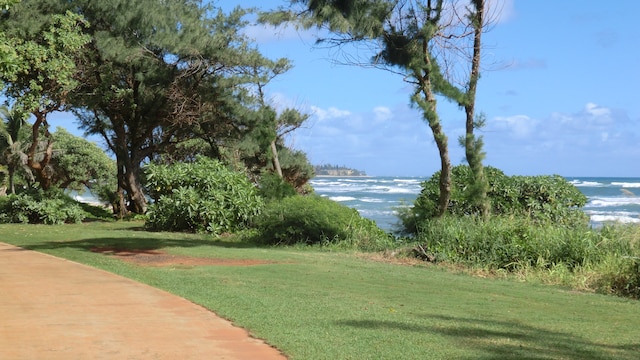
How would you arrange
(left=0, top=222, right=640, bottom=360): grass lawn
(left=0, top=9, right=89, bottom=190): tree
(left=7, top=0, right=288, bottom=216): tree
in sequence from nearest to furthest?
1. (left=0, top=222, right=640, bottom=360): grass lawn
2. (left=0, top=9, right=89, bottom=190): tree
3. (left=7, top=0, right=288, bottom=216): tree

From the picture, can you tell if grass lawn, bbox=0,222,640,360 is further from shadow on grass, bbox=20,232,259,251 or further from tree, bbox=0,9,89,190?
tree, bbox=0,9,89,190

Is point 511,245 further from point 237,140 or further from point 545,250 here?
point 237,140

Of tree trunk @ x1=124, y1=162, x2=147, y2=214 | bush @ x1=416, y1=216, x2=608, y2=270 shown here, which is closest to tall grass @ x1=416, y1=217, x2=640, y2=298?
bush @ x1=416, y1=216, x2=608, y2=270

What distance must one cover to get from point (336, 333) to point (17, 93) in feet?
63.4

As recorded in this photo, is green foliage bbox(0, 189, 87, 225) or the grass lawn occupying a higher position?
green foliage bbox(0, 189, 87, 225)

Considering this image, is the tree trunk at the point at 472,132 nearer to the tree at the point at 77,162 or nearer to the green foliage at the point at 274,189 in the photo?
the green foliage at the point at 274,189

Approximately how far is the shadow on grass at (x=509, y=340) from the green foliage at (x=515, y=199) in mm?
10323

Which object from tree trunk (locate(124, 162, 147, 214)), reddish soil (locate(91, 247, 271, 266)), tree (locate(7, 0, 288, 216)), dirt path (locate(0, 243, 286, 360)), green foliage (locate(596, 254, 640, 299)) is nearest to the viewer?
dirt path (locate(0, 243, 286, 360))

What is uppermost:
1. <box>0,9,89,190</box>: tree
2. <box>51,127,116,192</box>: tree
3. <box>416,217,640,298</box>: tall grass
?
<box>0,9,89,190</box>: tree

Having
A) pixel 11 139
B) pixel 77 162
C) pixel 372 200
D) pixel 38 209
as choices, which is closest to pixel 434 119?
pixel 38 209

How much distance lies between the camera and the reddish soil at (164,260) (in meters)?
14.2

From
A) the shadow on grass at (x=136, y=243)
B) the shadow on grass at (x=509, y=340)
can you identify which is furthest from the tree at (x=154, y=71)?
the shadow on grass at (x=509, y=340)

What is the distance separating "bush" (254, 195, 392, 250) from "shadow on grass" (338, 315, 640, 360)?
9692 mm

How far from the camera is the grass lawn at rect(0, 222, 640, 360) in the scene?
7.21 m
